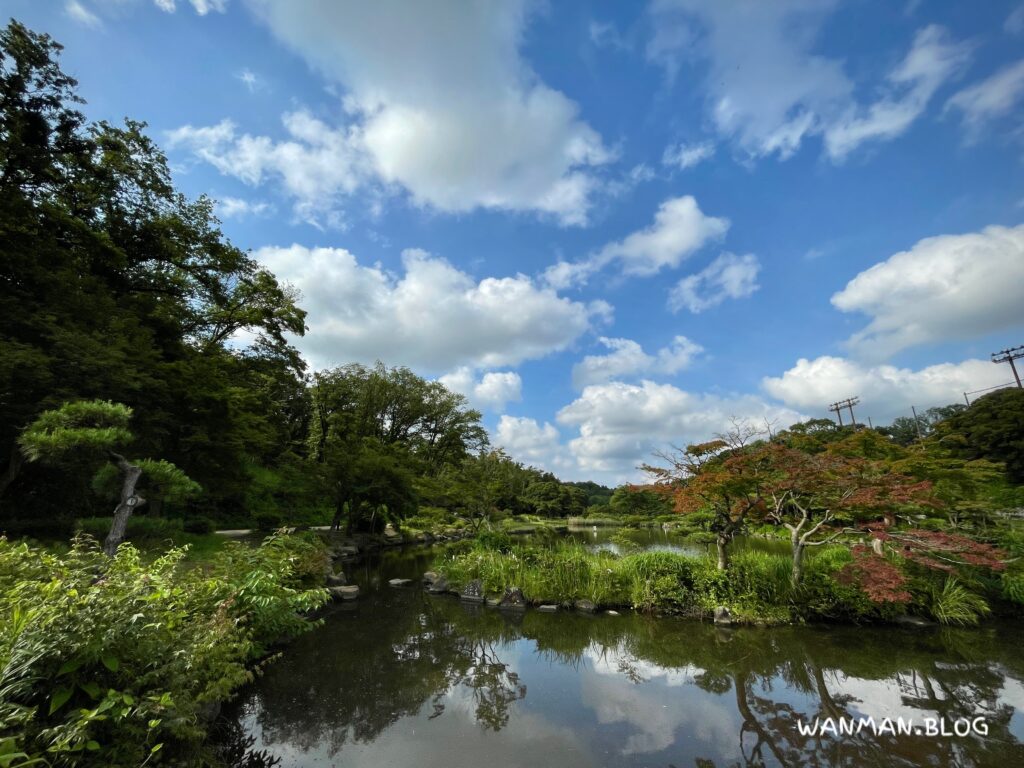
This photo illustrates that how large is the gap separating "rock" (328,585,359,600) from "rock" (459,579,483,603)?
2.29m

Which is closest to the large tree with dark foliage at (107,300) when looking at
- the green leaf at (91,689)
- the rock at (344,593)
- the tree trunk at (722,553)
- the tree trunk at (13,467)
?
the tree trunk at (13,467)

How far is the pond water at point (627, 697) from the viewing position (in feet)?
11.8

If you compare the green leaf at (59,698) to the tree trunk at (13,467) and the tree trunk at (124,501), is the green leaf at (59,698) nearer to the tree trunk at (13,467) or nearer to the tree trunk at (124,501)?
the tree trunk at (124,501)

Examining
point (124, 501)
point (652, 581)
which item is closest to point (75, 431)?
point (124, 501)

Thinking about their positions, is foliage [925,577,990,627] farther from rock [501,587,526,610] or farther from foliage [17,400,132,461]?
foliage [17,400,132,461]

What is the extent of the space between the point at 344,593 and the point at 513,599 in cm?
365

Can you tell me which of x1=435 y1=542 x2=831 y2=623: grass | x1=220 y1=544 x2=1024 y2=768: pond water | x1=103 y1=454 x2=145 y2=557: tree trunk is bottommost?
x1=220 y1=544 x2=1024 y2=768: pond water

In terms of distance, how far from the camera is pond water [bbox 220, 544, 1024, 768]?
360cm

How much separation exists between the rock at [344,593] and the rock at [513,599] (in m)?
3.26

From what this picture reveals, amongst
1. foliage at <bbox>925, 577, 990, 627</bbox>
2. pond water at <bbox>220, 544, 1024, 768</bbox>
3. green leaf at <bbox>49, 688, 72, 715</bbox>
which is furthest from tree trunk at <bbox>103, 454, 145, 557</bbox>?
foliage at <bbox>925, 577, 990, 627</bbox>

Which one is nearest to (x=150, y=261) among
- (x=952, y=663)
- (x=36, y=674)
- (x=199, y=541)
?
(x=199, y=541)

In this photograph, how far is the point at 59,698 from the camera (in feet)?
6.61

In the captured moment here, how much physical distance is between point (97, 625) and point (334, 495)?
15.0 metres

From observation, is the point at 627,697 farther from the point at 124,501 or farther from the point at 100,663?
the point at 124,501
